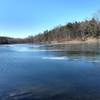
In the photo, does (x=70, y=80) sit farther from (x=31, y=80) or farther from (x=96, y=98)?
(x=96, y=98)

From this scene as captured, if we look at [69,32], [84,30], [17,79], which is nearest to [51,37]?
[69,32]

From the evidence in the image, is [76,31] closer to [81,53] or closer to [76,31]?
[76,31]

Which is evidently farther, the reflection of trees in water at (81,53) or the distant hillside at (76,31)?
the distant hillside at (76,31)

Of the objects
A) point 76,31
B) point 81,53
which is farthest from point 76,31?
point 81,53

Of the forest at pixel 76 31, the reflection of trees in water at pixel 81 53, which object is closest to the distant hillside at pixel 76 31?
the forest at pixel 76 31

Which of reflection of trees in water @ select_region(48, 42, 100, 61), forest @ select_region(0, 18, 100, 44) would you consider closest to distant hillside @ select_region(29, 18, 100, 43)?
forest @ select_region(0, 18, 100, 44)

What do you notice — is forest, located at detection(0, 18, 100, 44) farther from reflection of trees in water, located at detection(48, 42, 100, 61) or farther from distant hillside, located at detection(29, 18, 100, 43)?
reflection of trees in water, located at detection(48, 42, 100, 61)

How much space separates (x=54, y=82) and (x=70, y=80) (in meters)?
0.98

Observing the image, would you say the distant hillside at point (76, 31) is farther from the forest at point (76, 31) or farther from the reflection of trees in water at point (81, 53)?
the reflection of trees in water at point (81, 53)

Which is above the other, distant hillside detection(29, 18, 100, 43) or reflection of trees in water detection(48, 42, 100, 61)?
distant hillside detection(29, 18, 100, 43)

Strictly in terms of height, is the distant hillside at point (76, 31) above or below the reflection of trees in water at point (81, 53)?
above

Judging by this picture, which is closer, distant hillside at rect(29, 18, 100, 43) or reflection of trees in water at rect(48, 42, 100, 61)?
reflection of trees in water at rect(48, 42, 100, 61)

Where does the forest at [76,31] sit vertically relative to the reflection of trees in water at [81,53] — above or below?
above

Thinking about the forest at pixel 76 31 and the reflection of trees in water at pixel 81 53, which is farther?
the forest at pixel 76 31
